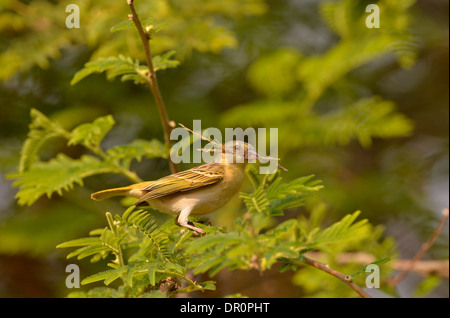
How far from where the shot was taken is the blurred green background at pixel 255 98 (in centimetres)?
441

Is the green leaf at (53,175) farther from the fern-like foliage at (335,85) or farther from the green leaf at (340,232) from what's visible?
the fern-like foliage at (335,85)

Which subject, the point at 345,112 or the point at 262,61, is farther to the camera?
the point at 262,61

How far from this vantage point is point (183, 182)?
2340 mm

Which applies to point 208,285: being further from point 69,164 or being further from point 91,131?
point 69,164

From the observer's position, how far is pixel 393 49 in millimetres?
4160

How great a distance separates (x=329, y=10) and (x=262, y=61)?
0.80 meters

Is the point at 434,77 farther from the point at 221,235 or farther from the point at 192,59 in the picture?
the point at 221,235

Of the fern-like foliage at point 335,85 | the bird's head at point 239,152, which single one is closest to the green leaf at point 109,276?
the bird's head at point 239,152

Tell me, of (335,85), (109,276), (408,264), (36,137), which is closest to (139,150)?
(36,137)

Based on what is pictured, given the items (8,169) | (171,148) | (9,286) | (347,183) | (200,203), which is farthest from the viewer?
(347,183)

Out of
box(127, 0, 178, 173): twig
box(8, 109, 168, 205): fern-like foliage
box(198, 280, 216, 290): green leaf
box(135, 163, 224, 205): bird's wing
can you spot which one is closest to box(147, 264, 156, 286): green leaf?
box(198, 280, 216, 290): green leaf

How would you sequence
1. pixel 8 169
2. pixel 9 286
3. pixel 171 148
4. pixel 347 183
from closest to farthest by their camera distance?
pixel 171 148 → pixel 8 169 → pixel 9 286 → pixel 347 183

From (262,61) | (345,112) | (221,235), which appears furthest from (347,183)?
(221,235)

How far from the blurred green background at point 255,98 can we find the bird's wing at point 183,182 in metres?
1.62
